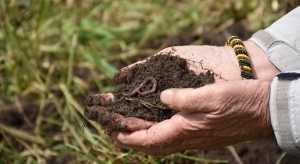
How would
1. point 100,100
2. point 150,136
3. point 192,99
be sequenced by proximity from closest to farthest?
1. point 192,99
2. point 150,136
3. point 100,100

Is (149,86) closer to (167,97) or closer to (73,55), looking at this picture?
(167,97)

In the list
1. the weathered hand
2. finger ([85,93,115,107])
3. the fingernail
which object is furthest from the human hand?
the fingernail

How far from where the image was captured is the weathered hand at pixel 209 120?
1.78 meters

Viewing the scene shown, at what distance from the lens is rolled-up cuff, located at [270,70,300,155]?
179cm

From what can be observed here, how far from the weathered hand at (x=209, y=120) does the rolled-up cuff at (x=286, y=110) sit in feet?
0.12

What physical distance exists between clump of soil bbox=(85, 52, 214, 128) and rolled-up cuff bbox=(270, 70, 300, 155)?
10.5 inches

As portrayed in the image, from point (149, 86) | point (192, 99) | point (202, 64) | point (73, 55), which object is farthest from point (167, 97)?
point (73, 55)

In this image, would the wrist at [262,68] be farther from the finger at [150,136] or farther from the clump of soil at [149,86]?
the finger at [150,136]

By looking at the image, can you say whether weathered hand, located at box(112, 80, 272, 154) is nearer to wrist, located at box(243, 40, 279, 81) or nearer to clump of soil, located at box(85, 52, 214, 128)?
clump of soil, located at box(85, 52, 214, 128)

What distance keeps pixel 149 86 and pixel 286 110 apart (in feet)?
1.60

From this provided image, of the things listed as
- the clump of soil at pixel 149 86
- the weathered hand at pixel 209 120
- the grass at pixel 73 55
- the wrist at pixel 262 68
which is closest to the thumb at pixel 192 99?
the weathered hand at pixel 209 120

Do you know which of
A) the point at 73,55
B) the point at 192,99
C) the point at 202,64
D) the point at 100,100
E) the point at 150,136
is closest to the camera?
the point at 192,99

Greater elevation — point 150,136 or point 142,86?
point 142,86

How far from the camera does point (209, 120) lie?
5.95ft
